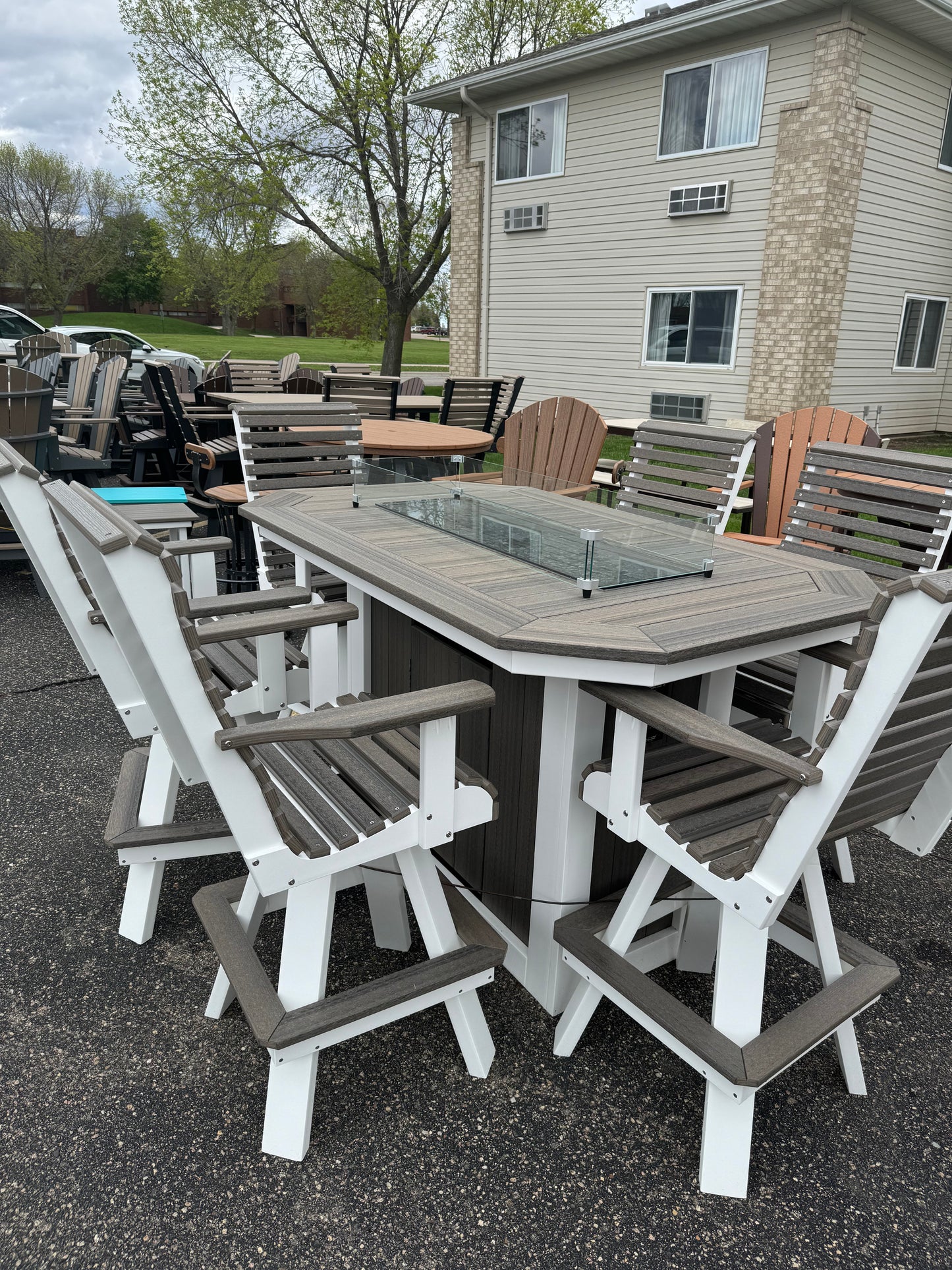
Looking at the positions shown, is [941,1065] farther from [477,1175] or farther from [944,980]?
[477,1175]

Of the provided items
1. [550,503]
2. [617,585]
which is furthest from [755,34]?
[617,585]

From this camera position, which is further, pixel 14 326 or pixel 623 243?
pixel 14 326

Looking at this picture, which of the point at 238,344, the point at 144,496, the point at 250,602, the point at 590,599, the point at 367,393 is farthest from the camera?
the point at 238,344

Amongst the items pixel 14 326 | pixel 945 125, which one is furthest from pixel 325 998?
pixel 14 326

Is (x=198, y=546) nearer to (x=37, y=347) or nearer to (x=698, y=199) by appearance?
(x=37, y=347)

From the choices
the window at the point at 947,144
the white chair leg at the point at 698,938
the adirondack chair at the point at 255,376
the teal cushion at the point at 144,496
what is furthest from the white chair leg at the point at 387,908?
the window at the point at 947,144

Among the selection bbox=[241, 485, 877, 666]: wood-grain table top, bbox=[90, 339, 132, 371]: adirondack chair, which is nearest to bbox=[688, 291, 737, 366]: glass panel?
bbox=[90, 339, 132, 371]: adirondack chair

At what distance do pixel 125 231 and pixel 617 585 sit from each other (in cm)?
4985

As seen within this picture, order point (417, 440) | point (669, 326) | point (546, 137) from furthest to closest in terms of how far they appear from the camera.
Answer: point (546, 137), point (669, 326), point (417, 440)

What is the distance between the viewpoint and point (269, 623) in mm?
2148

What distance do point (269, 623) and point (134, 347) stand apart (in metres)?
15.1

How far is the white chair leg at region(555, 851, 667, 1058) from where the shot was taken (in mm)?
1879

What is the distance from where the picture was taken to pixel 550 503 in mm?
3121

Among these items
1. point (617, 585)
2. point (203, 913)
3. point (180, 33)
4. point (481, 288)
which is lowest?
point (203, 913)
